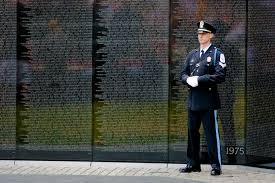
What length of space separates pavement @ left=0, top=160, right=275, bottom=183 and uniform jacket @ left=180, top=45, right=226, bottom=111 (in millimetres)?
959

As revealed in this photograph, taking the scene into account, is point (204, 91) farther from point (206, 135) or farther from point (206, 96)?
point (206, 135)

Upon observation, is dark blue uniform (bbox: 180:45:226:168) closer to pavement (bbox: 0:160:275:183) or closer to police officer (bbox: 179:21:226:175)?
police officer (bbox: 179:21:226:175)

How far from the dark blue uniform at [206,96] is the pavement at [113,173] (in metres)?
0.39

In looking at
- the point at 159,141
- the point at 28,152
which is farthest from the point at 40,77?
the point at 159,141

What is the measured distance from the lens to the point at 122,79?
32.2 feet

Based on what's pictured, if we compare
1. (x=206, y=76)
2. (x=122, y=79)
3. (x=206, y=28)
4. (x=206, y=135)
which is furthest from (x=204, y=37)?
(x=122, y=79)

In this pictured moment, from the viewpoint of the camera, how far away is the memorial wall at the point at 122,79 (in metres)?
9.57

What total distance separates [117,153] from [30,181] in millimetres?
1807

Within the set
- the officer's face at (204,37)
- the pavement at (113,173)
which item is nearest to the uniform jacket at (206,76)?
the officer's face at (204,37)

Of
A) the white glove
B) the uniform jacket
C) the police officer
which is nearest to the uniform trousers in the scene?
the police officer

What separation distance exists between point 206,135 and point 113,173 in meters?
1.38

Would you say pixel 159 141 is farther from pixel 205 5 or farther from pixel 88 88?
pixel 205 5

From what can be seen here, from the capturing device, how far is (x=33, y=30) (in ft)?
32.5

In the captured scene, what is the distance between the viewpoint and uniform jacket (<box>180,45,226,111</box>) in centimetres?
873
